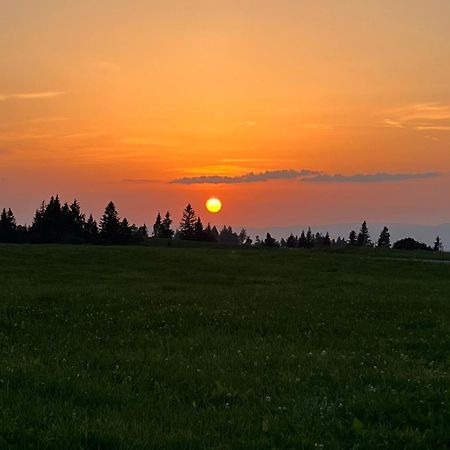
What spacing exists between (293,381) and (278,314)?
6.88 metres

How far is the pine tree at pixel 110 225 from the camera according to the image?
111169mm

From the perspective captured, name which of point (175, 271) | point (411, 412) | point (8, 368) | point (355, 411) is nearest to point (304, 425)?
point (355, 411)

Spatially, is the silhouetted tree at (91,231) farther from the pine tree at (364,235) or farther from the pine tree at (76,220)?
the pine tree at (364,235)

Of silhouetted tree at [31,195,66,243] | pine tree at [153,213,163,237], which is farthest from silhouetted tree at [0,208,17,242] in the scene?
pine tree at [153,213,163,237]

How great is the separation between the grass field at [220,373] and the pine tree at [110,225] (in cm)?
9445

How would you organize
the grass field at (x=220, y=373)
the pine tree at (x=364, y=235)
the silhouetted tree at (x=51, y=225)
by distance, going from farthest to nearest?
the pine tree at (x=364, y=235) → the silhouetted tree at (x=51, y=225) → the grass field at (x=220, y=373)

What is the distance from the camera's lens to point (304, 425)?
610 cm

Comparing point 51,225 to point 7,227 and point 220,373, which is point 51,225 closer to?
point 7,227

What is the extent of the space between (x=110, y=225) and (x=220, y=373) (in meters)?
107

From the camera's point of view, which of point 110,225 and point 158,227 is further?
point 158,227

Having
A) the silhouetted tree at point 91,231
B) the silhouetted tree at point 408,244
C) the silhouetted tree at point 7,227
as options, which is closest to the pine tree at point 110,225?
the silhouetted tree at point 91,231

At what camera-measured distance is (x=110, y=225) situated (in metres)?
113

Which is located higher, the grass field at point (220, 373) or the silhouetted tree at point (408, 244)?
the silhouetted tree at point (408, 244)

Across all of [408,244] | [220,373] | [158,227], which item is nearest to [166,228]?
[158,227]
